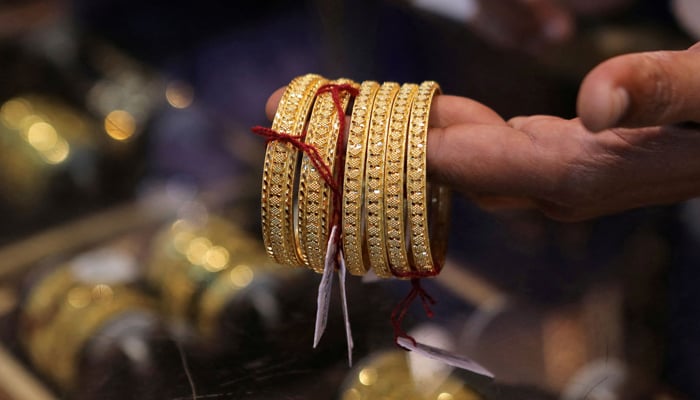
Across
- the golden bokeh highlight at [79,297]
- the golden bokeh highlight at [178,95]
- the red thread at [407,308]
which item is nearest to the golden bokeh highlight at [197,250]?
the golden bokeh highlight at [79,297]

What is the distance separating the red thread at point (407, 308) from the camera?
1.99 ft

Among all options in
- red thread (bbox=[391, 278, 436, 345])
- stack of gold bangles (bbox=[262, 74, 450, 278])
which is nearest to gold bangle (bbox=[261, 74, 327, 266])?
stack of gold bangles (bbox=[262, 74, 450, 278])

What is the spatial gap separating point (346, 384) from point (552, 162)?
24 centimetres

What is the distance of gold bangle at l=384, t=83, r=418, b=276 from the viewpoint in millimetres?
523

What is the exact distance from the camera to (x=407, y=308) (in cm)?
65

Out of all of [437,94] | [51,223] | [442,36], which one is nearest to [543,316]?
[437,94]

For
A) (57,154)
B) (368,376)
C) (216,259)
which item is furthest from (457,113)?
(57,154)

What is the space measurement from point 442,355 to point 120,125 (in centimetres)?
67

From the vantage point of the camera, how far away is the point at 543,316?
0.71 m

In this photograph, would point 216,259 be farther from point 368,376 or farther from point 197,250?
point 368,376

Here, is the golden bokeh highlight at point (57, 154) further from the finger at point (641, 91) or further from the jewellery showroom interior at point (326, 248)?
the finger at point (641, 91)

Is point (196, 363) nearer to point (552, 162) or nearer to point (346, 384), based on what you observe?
point (346, 384)

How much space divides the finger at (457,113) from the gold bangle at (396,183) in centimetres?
4

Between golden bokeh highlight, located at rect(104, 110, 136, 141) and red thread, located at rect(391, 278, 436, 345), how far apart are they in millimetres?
565
